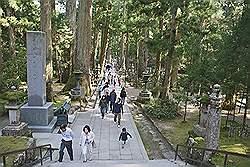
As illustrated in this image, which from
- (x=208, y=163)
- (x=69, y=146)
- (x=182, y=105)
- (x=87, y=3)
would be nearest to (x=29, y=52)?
(x=69, y=146)

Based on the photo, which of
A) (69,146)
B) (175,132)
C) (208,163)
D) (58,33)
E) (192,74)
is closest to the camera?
(208,163)

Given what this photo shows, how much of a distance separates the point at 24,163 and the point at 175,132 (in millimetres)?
8660

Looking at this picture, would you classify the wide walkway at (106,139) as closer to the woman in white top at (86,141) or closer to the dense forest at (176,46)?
the woman in white top at (86,141)

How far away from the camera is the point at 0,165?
9.84 metres

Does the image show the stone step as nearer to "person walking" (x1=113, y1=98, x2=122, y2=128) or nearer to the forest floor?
the forest floor

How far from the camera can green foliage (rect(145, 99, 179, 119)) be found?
20312mm

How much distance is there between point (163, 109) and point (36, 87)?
8.30 m

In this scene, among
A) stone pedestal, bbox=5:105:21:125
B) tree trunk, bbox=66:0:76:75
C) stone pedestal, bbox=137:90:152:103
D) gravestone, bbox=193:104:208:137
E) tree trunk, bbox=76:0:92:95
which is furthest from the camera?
tree trunk, bbox=66:0:76:75

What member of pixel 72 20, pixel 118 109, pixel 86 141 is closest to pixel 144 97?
pixel 118 109

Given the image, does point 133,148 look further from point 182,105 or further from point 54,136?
point 182,105

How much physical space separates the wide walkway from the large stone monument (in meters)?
0.75

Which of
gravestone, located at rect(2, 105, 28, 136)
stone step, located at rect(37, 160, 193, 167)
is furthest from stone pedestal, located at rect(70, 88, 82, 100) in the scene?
stone step, located at rect(37, 160, 193, 167)

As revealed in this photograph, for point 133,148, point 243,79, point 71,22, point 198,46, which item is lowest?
point 133,148

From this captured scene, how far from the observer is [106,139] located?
49.6ft
